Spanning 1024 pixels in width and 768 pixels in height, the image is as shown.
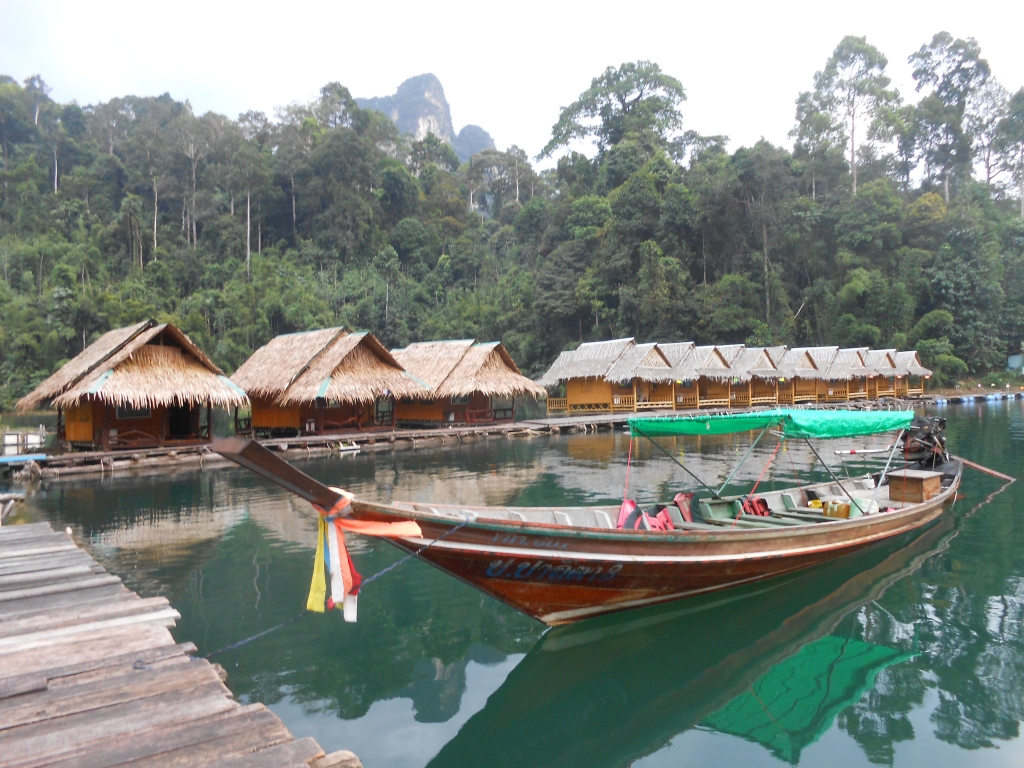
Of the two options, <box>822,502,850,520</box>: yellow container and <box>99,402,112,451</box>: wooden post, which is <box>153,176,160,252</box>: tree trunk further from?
<box>822,502,850,520</box>: yellow container

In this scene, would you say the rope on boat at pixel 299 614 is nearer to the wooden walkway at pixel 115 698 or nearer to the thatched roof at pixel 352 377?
the wooden walkway at pixel 115 698

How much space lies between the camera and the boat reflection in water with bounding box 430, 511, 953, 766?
4.55 meters

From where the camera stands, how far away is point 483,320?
41906 millimetres

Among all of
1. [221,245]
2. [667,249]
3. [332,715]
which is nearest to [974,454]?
[332,715]

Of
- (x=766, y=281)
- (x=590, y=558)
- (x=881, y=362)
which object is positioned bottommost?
(x=590, y=558)

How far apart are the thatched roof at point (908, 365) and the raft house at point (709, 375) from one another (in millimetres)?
54

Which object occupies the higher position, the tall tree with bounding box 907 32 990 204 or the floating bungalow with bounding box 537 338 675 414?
the tall tree with bounding box 907 32 990 204

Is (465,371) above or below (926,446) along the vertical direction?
above

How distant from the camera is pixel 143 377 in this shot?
51.1ft

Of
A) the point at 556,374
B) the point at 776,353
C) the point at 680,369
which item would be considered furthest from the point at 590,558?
the point at 776,353

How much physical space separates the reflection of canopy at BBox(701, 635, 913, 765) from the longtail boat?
114 cm

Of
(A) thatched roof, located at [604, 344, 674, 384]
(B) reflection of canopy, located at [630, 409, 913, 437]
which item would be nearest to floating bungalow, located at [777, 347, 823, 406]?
(A) thatched roof, located at [604, 344, 674, 384]

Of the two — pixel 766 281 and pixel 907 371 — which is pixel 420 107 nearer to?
pixel 766 281

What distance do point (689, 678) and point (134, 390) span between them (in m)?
14.4
